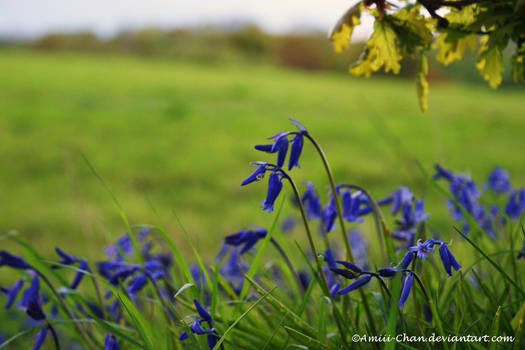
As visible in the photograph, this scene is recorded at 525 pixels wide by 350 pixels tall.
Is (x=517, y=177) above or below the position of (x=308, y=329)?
below

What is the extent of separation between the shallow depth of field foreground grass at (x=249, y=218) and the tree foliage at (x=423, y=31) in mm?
261

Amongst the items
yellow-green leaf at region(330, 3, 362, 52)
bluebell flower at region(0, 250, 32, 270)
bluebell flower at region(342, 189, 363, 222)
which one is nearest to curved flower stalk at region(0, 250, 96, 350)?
bluebell flower at region(0, 250, 32, 270)

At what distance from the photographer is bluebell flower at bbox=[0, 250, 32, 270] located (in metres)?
1.24

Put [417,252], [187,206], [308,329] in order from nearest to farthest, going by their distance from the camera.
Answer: [417,252], [308,329], [187,206]

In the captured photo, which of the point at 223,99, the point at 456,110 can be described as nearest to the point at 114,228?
the point at 223,99

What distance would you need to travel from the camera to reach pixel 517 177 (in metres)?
5.28

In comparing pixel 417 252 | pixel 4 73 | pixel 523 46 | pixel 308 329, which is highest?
pixel 523 46

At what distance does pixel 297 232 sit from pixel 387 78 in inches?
698

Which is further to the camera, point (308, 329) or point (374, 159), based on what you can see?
point (374, 159)

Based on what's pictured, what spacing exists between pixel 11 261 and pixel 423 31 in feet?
3.62

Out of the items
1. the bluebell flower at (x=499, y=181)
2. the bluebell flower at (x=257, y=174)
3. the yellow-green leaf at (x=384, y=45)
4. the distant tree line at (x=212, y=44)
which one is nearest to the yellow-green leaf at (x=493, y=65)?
the yellow-green leaf at (x=384, y=45)

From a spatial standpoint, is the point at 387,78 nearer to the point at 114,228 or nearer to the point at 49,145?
the point at 49,145

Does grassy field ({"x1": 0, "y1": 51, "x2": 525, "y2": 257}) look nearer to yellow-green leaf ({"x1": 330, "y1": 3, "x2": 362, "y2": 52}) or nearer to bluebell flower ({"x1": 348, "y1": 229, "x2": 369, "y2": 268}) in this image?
bluebell flower ({"x1": 348, "y1": 229, "x2": 369, "y2": 268})

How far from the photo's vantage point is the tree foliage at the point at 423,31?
1.16m
